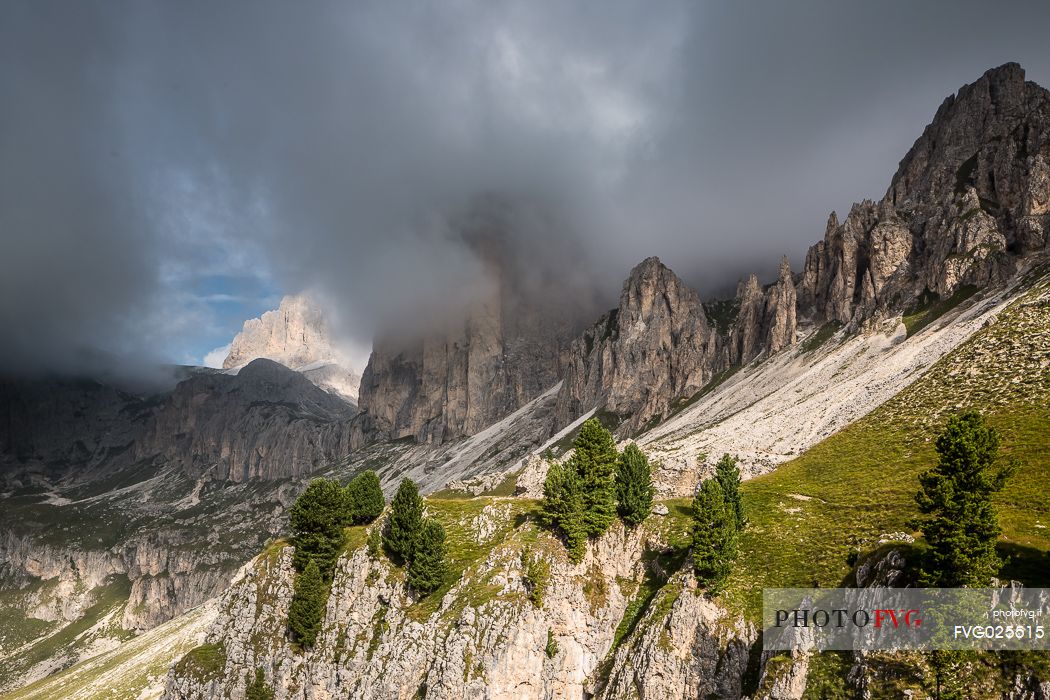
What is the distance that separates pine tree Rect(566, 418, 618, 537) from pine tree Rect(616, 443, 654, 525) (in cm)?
130

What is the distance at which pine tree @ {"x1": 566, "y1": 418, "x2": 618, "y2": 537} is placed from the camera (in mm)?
54469

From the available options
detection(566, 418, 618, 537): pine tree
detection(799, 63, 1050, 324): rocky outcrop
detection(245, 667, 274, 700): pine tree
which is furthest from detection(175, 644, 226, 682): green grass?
detection(799, 63, 1050, 324): rocky outcrop

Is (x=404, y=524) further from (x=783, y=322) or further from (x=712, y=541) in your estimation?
(x=783, y=322)

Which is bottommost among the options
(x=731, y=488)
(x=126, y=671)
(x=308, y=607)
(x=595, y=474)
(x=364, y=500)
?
(x=126, y=671)

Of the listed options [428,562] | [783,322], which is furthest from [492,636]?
[783,322]

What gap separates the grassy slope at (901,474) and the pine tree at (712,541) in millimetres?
1749

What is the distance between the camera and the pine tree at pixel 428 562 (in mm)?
53875

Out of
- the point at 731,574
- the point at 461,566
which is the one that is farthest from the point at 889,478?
the point at 461,566

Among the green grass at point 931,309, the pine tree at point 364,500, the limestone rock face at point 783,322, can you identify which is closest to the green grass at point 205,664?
the pine tree at point 364,500

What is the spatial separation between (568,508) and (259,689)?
38.3 meters

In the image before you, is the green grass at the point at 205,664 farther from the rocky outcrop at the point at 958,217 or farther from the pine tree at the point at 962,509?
the rocky outcrop at the point at 958,217

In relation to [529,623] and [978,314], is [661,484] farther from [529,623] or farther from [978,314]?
[978,314]

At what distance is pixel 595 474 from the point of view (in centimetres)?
5712

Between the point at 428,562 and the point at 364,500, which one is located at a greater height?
the point at 364,500
